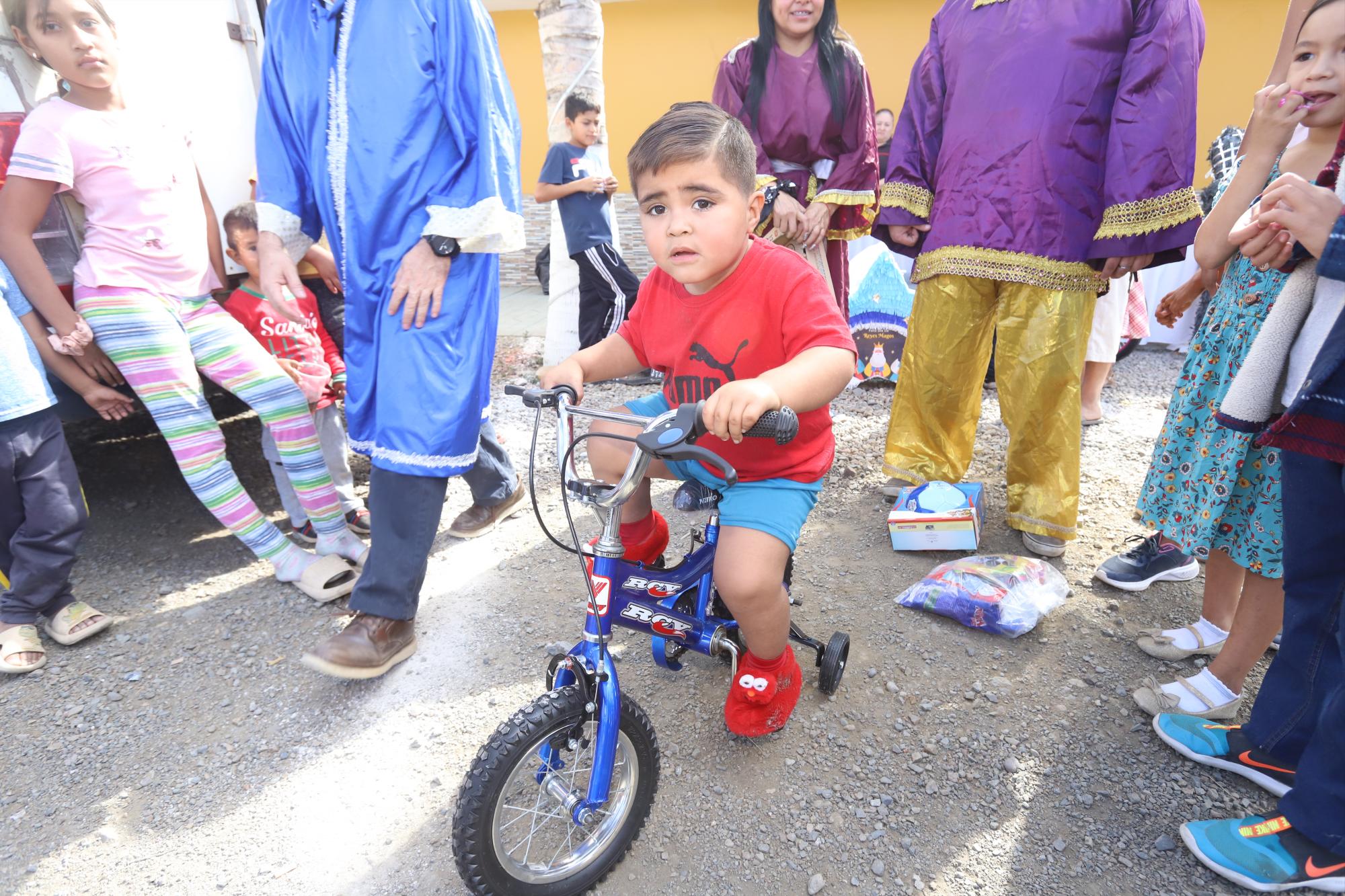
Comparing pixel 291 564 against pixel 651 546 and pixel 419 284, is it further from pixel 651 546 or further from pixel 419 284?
pixel 651 546

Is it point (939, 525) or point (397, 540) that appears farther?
point (939, 525)

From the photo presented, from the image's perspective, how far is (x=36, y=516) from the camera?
2.55 metres

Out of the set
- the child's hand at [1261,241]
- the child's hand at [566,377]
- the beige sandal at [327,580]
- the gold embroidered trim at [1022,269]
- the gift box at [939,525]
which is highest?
the child's hand at [1261,241]

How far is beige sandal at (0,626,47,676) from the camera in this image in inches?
99.1

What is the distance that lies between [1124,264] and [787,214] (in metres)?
1.38

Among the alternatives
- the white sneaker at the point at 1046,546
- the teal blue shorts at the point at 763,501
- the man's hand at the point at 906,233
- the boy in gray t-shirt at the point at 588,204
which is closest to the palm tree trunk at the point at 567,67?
the boy in gray t-shirt at the point at 588,204

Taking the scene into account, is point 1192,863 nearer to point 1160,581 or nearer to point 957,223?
point 1160,581

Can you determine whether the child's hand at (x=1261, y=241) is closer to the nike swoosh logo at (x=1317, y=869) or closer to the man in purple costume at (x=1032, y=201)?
the man in purple costume at (x=1032, y=201)

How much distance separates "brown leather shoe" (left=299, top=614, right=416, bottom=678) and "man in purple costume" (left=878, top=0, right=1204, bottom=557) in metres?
2.27

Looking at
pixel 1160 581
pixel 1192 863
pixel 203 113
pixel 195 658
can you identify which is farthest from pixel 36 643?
pixel 1160 581

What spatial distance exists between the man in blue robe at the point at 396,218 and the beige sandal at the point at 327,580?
0.57 metres

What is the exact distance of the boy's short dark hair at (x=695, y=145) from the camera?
67.1 inches

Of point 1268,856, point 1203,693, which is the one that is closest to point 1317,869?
point 1268,856

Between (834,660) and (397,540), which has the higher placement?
(397,540)
